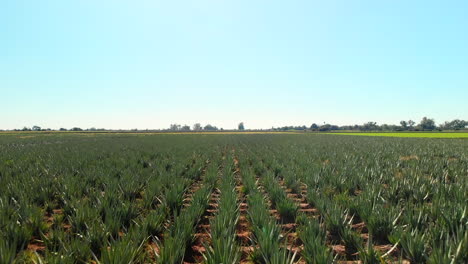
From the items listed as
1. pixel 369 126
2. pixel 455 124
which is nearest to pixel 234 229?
pixel 369 126

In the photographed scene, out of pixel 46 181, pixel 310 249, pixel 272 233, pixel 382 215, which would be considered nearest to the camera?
pixel 310 249

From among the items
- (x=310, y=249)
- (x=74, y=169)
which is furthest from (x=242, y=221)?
(x=74, y=169)

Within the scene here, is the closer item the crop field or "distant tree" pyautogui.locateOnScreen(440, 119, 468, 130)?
the crop field

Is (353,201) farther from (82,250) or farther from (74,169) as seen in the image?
(74,169)

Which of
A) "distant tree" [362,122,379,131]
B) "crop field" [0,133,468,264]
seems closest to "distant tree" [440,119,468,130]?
"distant tree" [362,122,379,131]

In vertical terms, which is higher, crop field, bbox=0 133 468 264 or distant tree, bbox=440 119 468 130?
distant tree, bbox=440 119 468 130

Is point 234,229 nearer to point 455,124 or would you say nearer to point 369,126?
point 369,126

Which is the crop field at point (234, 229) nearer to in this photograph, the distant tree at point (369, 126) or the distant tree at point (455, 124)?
the distant tree at point (369, 126)

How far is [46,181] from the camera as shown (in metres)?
6.42

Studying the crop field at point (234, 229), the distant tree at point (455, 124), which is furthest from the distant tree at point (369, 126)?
the crop field at point (234, 229)

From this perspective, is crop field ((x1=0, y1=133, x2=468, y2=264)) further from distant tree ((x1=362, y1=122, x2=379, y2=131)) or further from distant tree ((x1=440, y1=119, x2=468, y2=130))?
distant tree ((x1=440, y1=119, x2=468, y2=130))

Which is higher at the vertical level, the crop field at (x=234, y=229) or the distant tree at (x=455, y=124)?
the distant tree at (x=455, y=124)

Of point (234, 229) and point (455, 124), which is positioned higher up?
point (455, 124)

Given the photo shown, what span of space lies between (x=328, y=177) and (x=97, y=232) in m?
6.10
